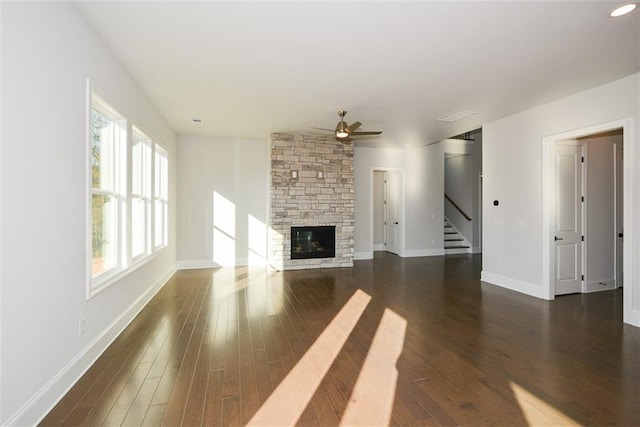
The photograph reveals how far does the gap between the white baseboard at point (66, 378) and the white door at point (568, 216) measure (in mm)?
5952

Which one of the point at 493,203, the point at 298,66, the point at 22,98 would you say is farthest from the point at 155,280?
the point at 493,203

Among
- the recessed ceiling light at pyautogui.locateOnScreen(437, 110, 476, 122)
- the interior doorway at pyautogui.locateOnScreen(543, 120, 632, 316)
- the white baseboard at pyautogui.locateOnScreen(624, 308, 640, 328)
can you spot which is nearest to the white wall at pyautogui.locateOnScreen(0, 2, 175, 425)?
the recessed ceiling light at pyautogui.locateOnScreen(437, 110, 476, 122)

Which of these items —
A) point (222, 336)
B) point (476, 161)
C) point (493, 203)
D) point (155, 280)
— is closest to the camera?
point (222, 336)

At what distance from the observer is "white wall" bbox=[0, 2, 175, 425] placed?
1726 mm

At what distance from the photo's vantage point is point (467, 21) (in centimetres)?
253

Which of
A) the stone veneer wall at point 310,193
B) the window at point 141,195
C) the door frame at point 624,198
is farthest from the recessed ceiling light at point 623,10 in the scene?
the window at point 141,195

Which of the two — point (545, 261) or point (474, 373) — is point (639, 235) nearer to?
point (545, 261)

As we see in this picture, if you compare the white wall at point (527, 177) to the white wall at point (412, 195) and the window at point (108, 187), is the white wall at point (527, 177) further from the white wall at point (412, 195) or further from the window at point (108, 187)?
the window at point (108, 187)

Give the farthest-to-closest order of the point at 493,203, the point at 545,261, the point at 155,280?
the point at 493,203, the point at 155,280, the point at 545,261

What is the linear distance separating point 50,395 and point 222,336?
4.63 feet

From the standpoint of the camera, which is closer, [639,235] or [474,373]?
[474,373]

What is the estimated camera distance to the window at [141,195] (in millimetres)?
4254

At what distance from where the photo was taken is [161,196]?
18.2ft

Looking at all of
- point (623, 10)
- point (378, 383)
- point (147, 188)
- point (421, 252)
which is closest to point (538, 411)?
point (378, 383)
